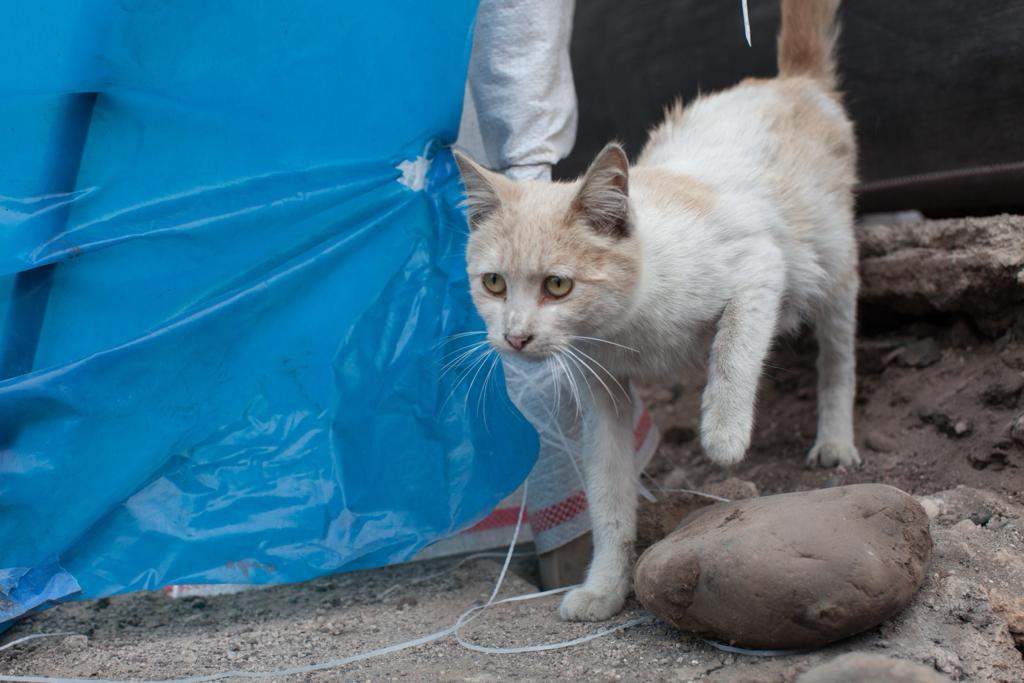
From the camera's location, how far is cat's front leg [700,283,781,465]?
1.90m

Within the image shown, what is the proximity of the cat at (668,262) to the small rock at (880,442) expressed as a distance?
0.12 m

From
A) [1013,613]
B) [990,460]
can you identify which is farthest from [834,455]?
[1013,613]

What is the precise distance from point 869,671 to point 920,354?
1651 mm

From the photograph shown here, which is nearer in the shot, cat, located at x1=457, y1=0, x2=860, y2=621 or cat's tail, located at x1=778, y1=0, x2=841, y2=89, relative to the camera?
cat, located at x1=457, y1=0, x2=860, y2=621

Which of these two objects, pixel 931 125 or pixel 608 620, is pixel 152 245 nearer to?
pixel 608 620

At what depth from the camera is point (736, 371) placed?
1.95 meters

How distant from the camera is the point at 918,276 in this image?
2.73 m

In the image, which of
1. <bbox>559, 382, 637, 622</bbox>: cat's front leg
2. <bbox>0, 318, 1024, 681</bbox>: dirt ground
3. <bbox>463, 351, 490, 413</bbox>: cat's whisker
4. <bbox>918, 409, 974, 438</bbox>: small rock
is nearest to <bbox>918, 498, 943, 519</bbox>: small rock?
<bbox>0, 318, 1024, 681</bbox>: dirt ground

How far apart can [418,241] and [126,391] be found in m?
0.74

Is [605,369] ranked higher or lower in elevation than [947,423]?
higher

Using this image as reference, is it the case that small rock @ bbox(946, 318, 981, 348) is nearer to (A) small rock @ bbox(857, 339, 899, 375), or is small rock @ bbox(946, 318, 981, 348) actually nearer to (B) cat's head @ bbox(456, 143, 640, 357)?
(A) small rock @ bbox(857, 339, 899, 375)

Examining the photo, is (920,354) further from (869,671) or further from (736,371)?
(869,671)

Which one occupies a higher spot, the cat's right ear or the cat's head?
the cat's right ear

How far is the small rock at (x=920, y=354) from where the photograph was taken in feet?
9.13
